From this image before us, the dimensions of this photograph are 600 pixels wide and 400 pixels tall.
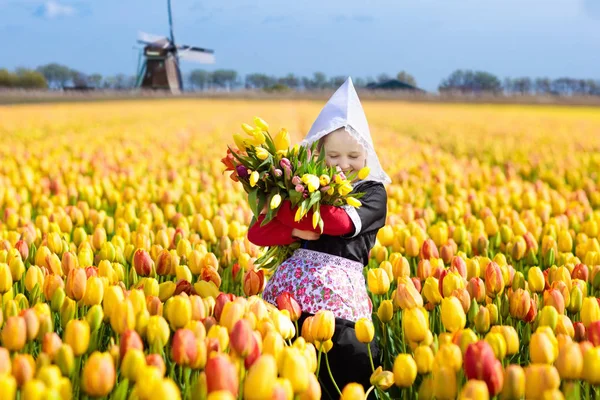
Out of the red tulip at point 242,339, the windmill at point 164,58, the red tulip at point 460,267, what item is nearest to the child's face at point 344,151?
the red tulip at point 460,267

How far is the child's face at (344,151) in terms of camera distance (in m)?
3.02

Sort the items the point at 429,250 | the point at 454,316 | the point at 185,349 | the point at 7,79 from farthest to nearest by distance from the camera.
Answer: the point at 7,79
the point at 429,250
the point at 454,316
the point at 185,349

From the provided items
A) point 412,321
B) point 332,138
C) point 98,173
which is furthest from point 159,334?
point 98,173

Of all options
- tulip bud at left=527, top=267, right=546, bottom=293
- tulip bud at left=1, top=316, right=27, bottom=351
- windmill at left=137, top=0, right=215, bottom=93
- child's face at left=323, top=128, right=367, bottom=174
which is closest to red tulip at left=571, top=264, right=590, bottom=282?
tulip bud at left=527, top=267, right=546, bottom=293

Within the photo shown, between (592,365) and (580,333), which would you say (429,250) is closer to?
(580,333)

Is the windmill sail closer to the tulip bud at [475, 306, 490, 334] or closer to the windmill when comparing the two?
the windmill

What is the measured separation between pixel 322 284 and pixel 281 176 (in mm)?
456

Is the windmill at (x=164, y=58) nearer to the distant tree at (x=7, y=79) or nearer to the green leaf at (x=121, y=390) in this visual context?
the distant tree at (x=7, y=79)

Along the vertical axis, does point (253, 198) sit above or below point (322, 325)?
above

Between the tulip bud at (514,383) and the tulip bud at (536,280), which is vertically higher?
the tulip bud at (514,383)

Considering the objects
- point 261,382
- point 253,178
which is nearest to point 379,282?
point 253,178

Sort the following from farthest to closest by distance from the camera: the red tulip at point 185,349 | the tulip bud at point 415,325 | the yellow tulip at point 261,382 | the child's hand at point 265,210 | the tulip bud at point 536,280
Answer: the tulip bud at point 536,280, the child's hand at point 265,210, the tulip bud at point 415,325, the red tulip at point 185,349, the yellow tulip at point 261,382

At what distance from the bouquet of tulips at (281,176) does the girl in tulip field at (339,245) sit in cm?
7

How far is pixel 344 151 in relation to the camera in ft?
9.96
